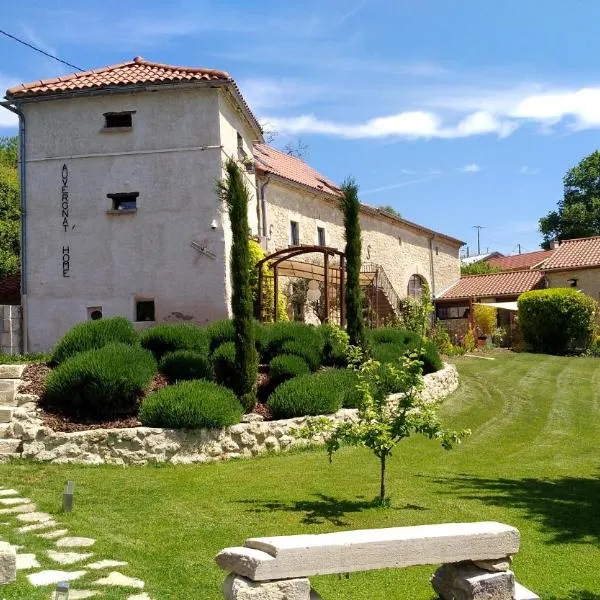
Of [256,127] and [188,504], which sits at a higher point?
[256,127]

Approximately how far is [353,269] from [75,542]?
958 centimetres

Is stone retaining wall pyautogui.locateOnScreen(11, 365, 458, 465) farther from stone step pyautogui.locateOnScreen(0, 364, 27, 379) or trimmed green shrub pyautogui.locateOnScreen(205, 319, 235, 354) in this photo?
trimmed green shrub pyautogui.locateOnScreen(205, 319, 235, 354)

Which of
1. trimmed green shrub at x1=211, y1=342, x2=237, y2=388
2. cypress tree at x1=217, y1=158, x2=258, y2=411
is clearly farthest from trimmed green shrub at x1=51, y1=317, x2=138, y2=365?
cypress tree at x1=217, y1=158, x2=258, y2=411

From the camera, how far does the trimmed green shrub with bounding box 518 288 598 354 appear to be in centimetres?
2784

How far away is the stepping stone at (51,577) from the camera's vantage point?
17.5 ft

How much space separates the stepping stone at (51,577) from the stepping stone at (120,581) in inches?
8.8

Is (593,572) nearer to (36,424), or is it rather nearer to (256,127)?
(36,424)

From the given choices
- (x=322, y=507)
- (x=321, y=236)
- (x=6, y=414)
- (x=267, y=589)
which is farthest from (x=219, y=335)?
(x=321, y=236)

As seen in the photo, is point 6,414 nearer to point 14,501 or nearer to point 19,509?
point 14,501

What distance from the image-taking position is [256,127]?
69.5 ft

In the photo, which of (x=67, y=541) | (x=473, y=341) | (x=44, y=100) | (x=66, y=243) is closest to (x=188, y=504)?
(x=67, y=541)

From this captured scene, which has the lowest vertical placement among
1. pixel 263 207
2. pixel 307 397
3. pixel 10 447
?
pixel 10 447

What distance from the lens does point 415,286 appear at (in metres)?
35.5

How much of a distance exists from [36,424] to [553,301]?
73.9 feet
